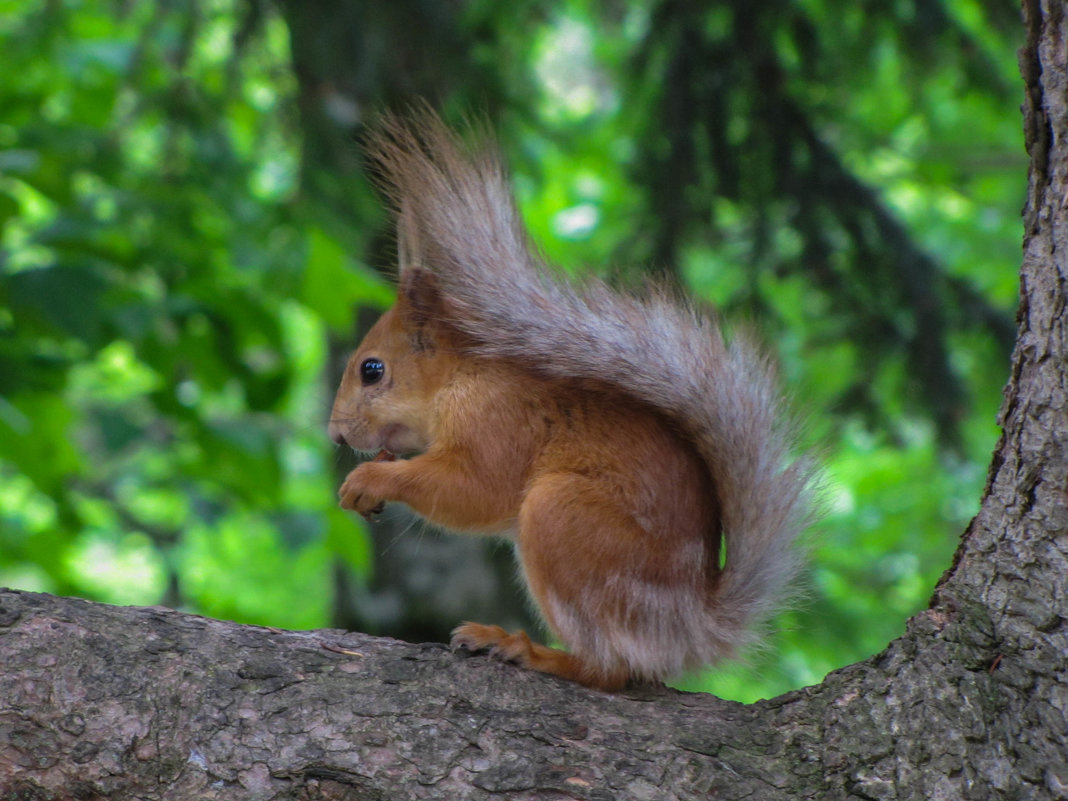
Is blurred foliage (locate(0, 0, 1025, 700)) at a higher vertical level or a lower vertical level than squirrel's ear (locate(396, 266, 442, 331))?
higher

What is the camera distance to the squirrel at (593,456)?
1.62 meters

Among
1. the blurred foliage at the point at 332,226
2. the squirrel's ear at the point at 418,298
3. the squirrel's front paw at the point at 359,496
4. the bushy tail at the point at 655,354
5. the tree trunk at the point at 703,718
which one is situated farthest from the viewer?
the blurred foliage at the point at 332,226

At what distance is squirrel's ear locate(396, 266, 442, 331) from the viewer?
199 centimetres

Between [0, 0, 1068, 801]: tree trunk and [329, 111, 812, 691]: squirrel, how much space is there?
286 mm

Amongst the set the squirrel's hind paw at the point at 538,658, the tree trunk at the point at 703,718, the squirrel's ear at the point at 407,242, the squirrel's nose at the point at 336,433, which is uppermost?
the squirrel's ear at the point at 407,242

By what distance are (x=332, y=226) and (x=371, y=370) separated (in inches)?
34.9

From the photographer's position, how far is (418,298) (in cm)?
202

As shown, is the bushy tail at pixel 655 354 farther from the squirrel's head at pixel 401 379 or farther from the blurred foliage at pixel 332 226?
the squirrel's head at pixel 401 379

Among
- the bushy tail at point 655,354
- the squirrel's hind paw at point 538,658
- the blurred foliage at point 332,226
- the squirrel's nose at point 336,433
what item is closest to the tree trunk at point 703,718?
the squirrel's hind paw at point 538,658

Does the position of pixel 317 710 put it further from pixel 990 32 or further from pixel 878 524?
pixel 878 524

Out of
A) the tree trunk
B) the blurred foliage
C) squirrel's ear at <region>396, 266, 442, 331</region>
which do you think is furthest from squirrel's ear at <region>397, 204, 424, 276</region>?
the tree trunk

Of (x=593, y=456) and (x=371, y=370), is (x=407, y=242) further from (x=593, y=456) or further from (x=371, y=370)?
(x=593, y=456)

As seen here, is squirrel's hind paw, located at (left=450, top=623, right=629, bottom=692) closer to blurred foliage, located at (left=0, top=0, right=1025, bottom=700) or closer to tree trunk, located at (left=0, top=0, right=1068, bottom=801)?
tree trunk, located at (left=0, top=0, right=1068, bottom=801)

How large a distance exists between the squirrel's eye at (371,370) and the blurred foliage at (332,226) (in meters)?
0.28
